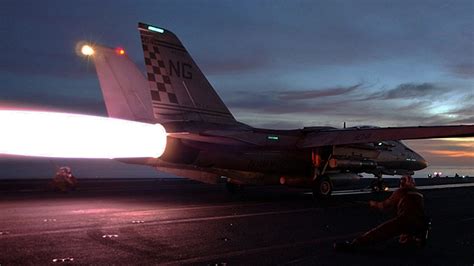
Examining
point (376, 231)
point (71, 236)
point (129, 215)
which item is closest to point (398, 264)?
point (376, 231)

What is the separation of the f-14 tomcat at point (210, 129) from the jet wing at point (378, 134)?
0.04 metres

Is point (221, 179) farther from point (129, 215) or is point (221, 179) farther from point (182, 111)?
point (129, 215)

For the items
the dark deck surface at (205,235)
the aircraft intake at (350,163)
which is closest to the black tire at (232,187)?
the aircraft intake at (350,163)

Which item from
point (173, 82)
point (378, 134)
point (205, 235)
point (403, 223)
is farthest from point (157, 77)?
point (403, 223)

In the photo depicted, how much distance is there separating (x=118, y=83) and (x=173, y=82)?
282 centimetres

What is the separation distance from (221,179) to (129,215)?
7773 millimetres

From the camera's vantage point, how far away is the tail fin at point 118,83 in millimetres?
20516

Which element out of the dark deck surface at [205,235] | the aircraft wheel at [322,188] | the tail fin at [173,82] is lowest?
the dark deck surface at [205,235]

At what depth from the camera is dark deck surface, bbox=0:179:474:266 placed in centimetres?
852

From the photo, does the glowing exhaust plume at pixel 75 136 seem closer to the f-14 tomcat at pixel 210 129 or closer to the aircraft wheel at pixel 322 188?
the f-14 tomcat at pixel 210 129

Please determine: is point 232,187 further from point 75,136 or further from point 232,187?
point 75,136

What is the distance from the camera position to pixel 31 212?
15.1m

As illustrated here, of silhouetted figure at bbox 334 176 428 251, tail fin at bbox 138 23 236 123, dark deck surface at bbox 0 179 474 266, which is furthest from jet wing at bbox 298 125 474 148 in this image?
silhouetted figure at bbox 334 176 428 251

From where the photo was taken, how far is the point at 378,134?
20828mm
